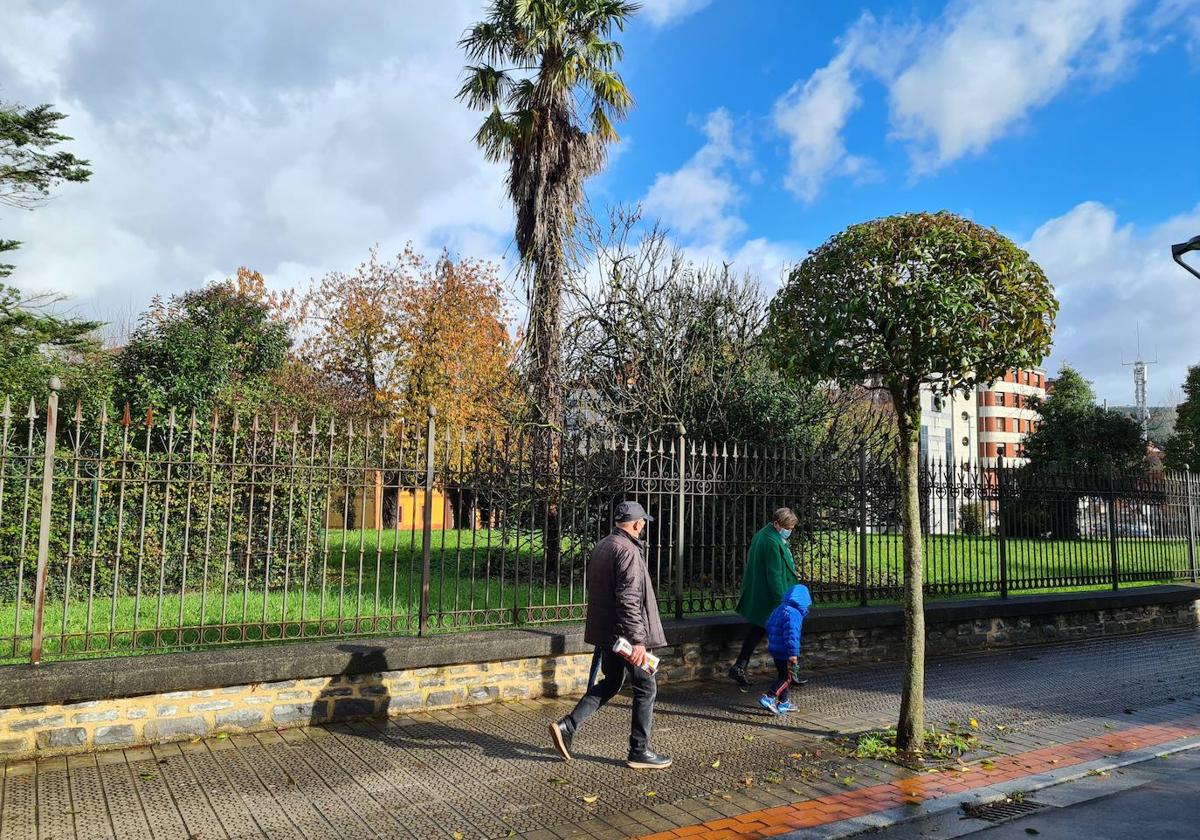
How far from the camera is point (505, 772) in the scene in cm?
526

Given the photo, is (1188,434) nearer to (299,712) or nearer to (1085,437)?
(1085,437)

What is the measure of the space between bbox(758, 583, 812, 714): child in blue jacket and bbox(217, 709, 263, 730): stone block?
12.9 ft

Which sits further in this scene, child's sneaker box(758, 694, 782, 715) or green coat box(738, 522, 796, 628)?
green coat box(738, 522, 796, 628)

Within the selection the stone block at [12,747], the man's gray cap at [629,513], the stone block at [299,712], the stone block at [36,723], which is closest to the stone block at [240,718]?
the stone block at [299,712]

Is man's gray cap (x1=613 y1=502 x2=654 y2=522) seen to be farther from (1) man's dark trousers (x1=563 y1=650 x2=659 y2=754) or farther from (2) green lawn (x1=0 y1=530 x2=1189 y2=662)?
(2) green lawn (x1=0 y1=530 x2=1189 y2=662)

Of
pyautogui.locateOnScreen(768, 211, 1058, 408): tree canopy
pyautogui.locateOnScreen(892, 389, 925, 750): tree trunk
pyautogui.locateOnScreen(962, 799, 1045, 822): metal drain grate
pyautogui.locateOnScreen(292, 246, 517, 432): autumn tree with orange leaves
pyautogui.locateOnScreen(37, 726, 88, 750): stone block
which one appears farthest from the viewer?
pyautogui.locateOnScreen(292, 246, 517, 432): autumn tree with orange leaves

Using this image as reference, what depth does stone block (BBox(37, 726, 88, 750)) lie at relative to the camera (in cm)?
518

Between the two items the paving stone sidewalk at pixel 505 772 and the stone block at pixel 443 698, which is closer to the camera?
the paving stone sidewalk at pixel 505 772

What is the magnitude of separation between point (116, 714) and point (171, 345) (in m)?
10.4

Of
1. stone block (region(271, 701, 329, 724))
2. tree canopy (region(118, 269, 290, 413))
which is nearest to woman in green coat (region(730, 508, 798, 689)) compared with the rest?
stone block (region(271, 701, 329, 724))

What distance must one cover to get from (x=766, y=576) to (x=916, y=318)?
2.91 m

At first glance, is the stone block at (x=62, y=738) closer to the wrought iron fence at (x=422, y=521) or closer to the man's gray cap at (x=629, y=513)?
the wrought iron fence at (x=422, y=521)

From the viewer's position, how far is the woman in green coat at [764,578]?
291 inches

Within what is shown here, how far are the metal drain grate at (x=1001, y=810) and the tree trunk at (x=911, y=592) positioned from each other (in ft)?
2.90
